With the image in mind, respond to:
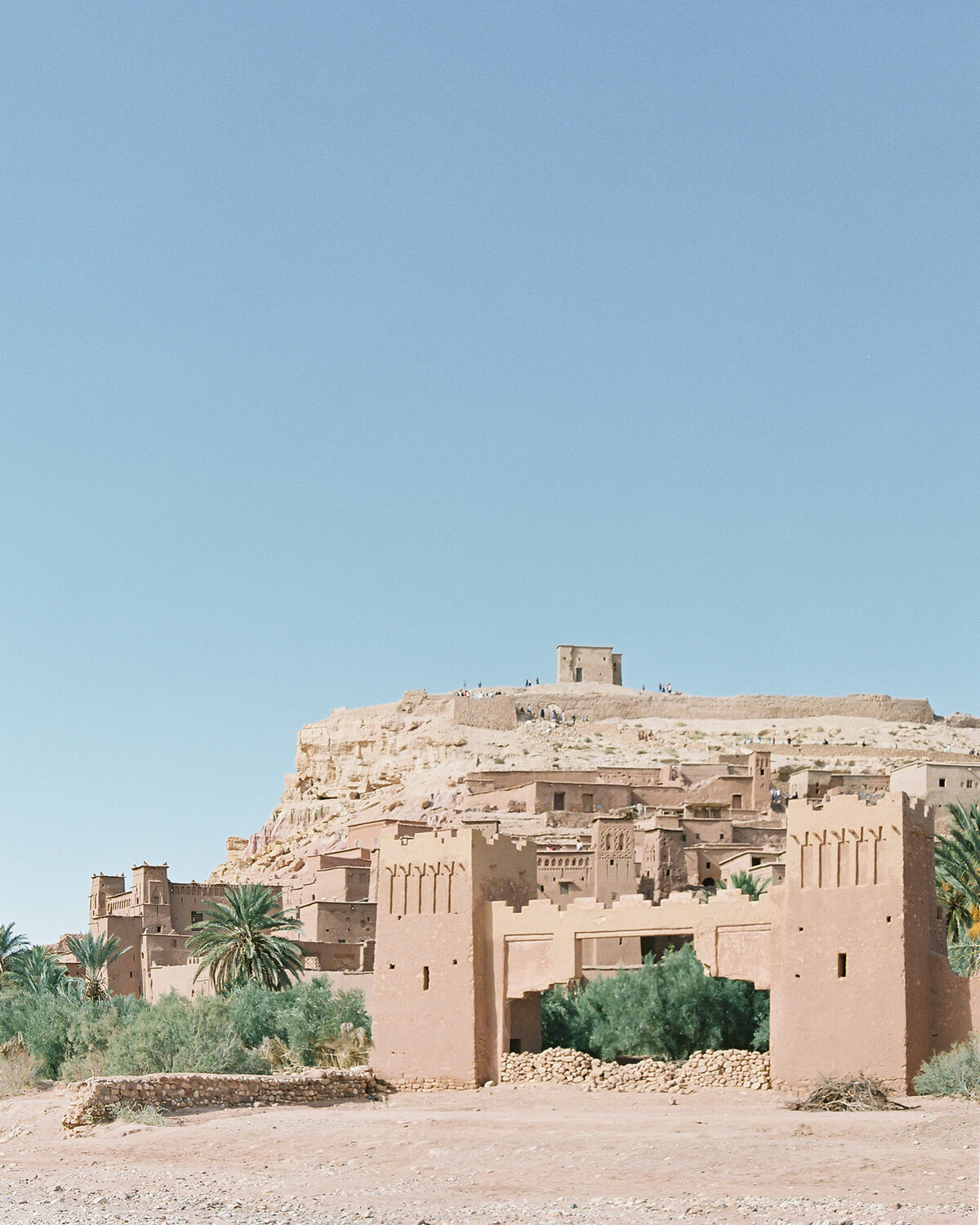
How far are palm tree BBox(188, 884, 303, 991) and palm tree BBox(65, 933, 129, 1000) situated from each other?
5.37 metres

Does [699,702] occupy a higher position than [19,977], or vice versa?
[699,702]

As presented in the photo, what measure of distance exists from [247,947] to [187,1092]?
12.7 m

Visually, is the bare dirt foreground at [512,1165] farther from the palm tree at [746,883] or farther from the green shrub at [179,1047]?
the palm tree at [746,883]

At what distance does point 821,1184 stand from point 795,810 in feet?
29.5

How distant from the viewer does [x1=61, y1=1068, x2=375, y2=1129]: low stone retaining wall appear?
24312 mm

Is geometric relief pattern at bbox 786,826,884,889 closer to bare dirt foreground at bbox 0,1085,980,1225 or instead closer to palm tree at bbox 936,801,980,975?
bare dirt foreground at bbox 0,1085,980,1225

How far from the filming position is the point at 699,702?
8525cm

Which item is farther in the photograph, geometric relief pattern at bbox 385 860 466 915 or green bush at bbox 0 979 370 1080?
geometric relief pattern at bbox 385 860 466 915

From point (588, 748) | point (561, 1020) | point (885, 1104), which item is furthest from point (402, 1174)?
point (588, 748)

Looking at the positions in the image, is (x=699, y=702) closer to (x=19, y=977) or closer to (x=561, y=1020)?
(x=19, y=977)

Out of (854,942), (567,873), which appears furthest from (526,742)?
(854,942)

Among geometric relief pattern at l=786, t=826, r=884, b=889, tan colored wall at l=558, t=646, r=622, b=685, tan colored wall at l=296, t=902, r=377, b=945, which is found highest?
tan colored wall at l=558, t=646, r=622, b=685

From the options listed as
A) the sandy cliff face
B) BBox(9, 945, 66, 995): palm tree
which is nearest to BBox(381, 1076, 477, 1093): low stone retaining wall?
BBox(9, 945, 66, 995): palm tree

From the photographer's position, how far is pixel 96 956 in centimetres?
4497
